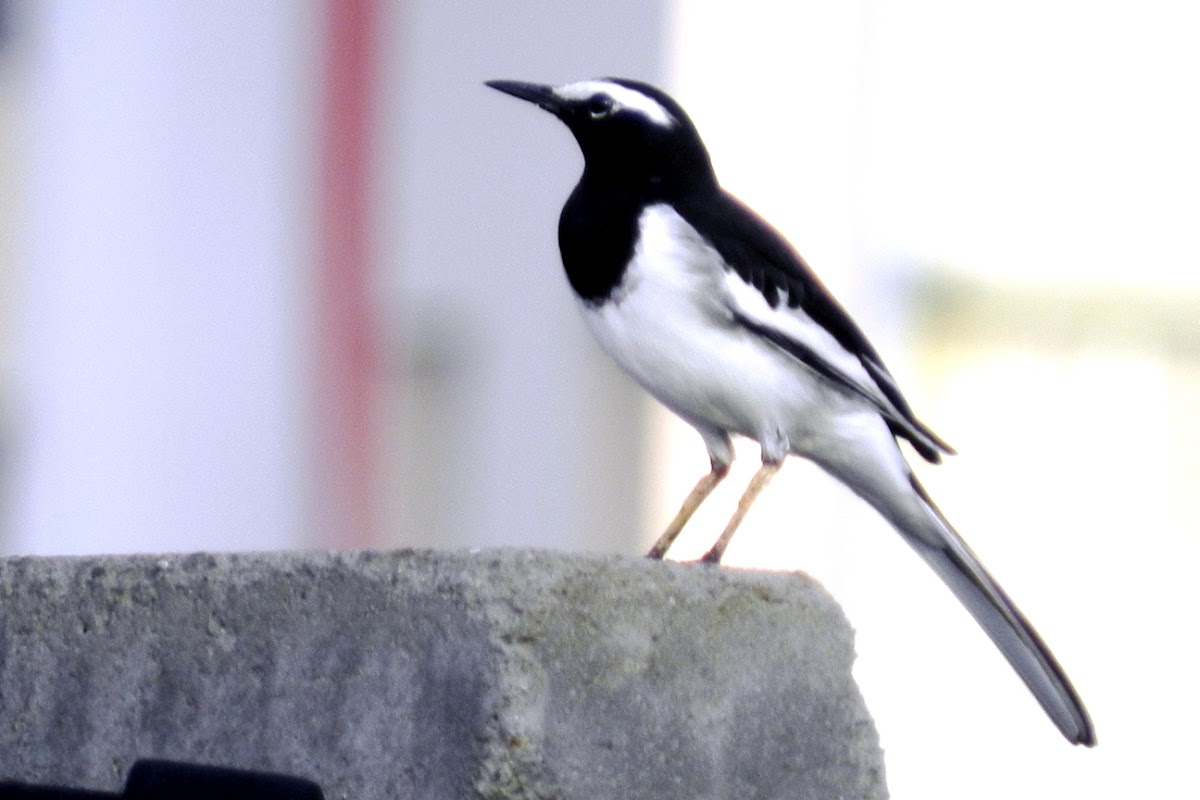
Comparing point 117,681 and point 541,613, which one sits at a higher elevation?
point 541,613

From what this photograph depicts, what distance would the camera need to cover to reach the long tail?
370cm

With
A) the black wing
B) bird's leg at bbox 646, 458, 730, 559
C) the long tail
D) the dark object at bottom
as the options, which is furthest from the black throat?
the dark object at bottom

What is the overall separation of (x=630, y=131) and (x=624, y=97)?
92 mm

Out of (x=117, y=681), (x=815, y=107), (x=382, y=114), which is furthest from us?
(x=382, y=114)

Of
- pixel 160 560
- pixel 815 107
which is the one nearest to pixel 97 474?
pixel 815 107

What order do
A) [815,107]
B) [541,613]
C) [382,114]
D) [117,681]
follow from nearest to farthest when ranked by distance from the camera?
1. [541,613]
2. [117,681]
3. [815,107]
4. [382,114]

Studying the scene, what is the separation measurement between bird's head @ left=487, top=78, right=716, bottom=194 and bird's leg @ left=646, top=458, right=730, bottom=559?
563mm

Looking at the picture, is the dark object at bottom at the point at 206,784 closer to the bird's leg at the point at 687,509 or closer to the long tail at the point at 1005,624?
the bird's leg at the point at 687,509

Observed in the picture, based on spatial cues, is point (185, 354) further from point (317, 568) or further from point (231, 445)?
point (317, 568)

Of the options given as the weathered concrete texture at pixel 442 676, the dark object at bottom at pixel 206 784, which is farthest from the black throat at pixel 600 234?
the dark object at bottom at pixel 206 784

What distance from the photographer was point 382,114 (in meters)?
12.5

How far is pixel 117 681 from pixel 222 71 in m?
10.6

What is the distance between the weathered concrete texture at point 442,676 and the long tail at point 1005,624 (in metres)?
0.74

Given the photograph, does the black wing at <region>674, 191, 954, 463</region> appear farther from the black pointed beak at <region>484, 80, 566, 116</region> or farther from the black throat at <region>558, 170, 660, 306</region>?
the black pointed beak at <region>484, 80, 566, 116</region>
